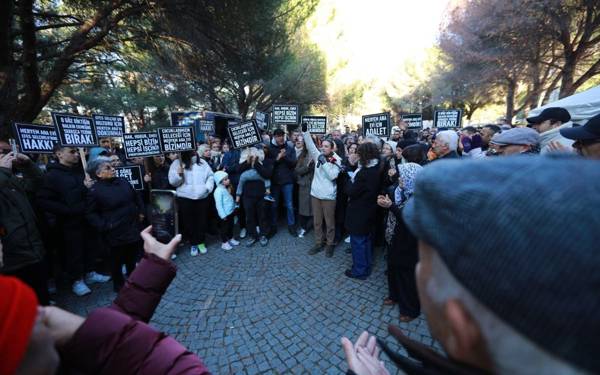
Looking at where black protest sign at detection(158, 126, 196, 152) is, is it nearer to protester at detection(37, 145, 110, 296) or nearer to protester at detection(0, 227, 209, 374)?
protester at detection(37, 145, 110, 296)

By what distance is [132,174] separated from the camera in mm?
4789

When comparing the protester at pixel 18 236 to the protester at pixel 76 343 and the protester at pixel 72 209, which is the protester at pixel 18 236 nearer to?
the protester at pixel 72 209

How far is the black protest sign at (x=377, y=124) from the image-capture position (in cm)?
651

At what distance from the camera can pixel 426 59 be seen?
30078mm

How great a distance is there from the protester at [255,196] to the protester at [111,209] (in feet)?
6.79

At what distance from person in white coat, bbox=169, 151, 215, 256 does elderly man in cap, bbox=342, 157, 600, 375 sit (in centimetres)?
483

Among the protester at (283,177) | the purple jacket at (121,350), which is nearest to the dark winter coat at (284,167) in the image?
the protester at (283,177)

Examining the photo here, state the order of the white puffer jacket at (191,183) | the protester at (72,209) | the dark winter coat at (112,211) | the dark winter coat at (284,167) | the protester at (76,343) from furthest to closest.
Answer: the dark winter coat at (284,167) → the white puffer jacket at (191,183) → the protester at (72,209) → the dark winter coat at (112,211) → the protester at (76,343)

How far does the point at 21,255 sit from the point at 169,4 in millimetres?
6627

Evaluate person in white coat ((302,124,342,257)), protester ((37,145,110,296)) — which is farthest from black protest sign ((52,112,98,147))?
person in white coat ((302,124,342,257))

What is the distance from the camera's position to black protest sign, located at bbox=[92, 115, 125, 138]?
5.21 meters

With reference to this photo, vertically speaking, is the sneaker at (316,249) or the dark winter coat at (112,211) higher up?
the dark winter coat at (112,211)

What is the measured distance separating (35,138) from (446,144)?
19.3ft

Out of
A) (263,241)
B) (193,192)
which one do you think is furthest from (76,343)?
(263,241)
